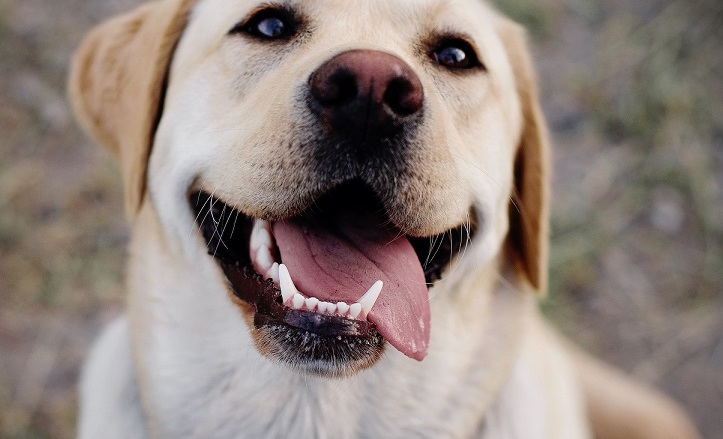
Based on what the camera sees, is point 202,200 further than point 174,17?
No

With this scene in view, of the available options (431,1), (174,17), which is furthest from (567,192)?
(174,17)

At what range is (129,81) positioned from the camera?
240 cm

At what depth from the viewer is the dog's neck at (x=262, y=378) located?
2178 millimetres

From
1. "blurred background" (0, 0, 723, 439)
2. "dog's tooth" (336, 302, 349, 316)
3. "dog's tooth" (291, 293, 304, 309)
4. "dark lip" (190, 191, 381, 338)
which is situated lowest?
"blurred background" (0, 0, 723, 439)

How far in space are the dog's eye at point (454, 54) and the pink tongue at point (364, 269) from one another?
607mm

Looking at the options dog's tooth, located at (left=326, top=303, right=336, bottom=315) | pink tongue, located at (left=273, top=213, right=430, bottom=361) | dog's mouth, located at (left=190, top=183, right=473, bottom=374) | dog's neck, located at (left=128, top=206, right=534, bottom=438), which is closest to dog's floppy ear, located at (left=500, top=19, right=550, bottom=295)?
dog's neck, located at (left=128, top=206, right=534, bottom=438)

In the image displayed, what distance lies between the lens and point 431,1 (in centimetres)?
217

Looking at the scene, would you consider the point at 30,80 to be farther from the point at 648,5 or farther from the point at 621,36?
the point at 648,5

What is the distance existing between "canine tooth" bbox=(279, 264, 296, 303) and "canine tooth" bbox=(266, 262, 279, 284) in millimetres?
88

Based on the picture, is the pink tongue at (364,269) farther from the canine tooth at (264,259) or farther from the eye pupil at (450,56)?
the eye pupil at (450,56)

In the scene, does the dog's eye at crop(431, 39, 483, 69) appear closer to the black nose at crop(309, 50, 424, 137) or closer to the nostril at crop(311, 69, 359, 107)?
the black nose at crop(309, 50, 424, 137)

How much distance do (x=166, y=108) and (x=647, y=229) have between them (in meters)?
3.38

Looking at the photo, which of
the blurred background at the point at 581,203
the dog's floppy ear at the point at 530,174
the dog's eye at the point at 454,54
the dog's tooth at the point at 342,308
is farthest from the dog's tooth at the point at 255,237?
the blurred background at the point at 581,203

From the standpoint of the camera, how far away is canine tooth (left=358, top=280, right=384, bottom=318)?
1.75m
